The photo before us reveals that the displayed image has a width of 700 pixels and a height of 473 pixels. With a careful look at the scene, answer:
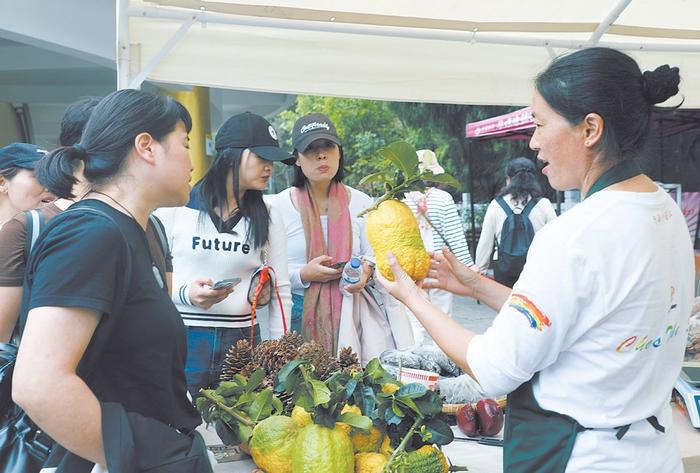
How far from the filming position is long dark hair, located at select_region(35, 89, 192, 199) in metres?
1.50

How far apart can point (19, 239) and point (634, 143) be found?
1683mm

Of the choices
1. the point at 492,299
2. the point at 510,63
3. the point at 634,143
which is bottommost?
the point at 492,299

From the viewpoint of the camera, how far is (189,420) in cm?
153

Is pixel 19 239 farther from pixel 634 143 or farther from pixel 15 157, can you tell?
pixel 634 143

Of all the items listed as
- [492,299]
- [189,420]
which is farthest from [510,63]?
[189,420]

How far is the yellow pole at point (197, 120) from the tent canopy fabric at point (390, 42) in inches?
183

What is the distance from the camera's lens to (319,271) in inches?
129

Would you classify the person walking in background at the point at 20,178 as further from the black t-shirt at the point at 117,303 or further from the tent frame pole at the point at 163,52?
the black t-shirt at the point at 117,303

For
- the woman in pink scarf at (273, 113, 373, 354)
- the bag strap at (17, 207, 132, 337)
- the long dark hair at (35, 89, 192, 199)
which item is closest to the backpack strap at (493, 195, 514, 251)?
the woman in pink scarf at (273, 113, 373, 354)

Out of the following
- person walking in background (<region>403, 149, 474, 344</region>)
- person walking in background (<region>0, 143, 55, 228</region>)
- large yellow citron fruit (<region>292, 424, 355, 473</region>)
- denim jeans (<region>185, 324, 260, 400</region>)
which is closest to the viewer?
large yellow citron fruit (<region>292, 424, 355, 473</region>)

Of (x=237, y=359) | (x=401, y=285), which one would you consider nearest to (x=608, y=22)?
(x=401, y=285)

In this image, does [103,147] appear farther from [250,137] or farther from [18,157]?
[250,137]

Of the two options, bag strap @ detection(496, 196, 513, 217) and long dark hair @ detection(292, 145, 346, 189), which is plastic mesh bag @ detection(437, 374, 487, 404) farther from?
bag strap @ detection(496, 196, 513, 217)

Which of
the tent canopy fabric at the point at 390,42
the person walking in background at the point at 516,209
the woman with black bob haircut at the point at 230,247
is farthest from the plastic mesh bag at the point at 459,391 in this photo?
the person walking in background at the point at 516,209
